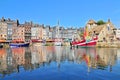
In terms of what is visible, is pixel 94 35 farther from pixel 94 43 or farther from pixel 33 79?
pixel 33 79

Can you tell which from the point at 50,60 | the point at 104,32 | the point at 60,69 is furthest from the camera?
the point at 104,32

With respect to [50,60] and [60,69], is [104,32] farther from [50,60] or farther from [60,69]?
[60,69]

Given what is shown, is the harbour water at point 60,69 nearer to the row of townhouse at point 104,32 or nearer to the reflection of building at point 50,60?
the reflection of building at point 50,60

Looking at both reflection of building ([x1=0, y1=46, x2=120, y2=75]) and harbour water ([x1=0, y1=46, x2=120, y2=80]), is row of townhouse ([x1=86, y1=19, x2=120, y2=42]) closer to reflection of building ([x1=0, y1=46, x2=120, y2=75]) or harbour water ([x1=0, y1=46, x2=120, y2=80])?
reflection of building ([x1=0, y1=46, x2=120, y2=75])

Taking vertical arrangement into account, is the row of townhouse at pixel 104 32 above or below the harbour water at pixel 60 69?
above

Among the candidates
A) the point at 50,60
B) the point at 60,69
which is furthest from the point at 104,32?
the point at 60,69

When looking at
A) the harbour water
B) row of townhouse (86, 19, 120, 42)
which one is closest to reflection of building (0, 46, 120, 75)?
the harbour water

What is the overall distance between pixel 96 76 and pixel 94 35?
118653 mm

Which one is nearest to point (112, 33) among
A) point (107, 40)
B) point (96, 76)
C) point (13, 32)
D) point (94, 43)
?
point (107, 40)

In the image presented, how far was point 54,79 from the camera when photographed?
24.4m

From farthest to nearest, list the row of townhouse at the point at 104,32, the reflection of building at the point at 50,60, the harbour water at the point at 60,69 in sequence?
the row of townhouse at the point at 104,32 → the reflection of building at the point at 50,60 → the harbour water at the point at 60,69

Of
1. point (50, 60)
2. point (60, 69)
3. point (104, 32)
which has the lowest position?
point (60, 69)

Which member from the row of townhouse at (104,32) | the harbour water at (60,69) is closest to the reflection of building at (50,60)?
the harbour water at (60,69)

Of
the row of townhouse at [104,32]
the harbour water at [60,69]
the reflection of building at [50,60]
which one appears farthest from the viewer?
the row of townhouse at [104,32]
